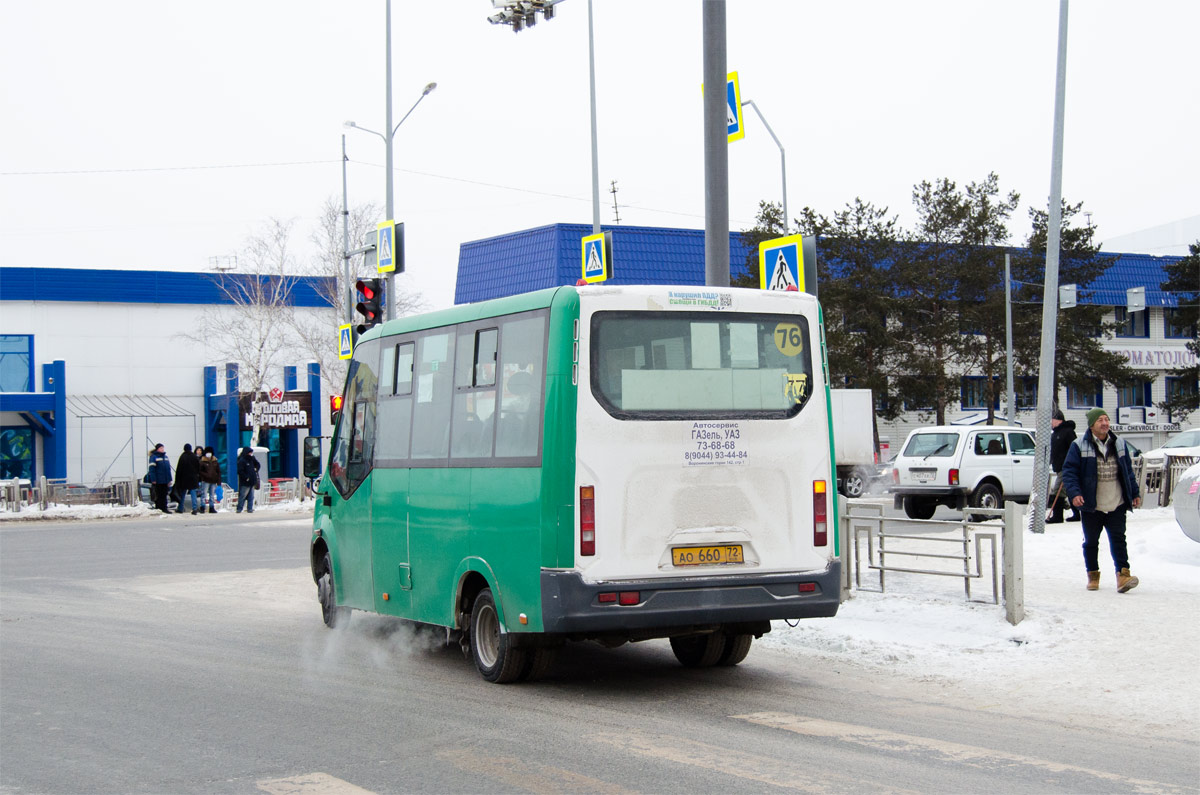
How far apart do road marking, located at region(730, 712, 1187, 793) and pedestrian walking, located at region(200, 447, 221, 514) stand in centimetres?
2885

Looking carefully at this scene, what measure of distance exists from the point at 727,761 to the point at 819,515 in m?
2.74

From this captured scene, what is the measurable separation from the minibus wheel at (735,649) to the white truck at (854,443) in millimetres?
25520

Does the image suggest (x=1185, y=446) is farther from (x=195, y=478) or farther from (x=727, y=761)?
(x=727, y=761)

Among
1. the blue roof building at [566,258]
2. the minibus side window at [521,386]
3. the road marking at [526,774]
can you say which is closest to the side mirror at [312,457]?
the minibus side window at [521,386]

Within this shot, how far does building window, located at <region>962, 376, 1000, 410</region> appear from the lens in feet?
184

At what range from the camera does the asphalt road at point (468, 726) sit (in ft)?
20.7

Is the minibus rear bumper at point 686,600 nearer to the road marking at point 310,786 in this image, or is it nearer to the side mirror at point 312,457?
the road marking at point 310,786

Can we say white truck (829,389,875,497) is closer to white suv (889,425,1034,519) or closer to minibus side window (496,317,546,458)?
white suv (889,425,1034,519)

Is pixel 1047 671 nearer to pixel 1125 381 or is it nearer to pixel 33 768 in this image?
pixel 33 768

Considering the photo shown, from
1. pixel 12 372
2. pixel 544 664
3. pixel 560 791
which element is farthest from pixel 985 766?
pixel 12 372

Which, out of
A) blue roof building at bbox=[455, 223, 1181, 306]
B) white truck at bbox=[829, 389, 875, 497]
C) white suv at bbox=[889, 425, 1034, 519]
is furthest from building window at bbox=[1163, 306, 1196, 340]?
white suv at bbox=[889, 425, 1034, 519]

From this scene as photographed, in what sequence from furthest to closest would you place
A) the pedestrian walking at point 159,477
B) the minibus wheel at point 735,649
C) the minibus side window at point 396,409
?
the pedestrian walking at point 159,477, the minibus side window at point 396,409, the minibus wheel at point 735,649

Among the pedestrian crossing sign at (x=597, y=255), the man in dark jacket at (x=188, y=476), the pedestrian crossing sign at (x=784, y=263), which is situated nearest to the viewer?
the pedestrian crossing sign at (x=784, y=263)

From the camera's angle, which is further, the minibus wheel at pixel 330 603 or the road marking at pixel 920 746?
the minibus wheel at pixel 330 603
